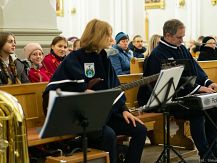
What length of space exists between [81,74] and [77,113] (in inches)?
53.2

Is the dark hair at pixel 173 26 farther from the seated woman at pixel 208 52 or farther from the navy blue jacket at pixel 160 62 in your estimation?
the seated woman at pixel 208 52

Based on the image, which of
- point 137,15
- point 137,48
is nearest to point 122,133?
point 137,48

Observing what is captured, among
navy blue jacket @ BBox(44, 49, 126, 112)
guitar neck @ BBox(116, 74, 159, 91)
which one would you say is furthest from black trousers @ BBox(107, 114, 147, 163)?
guitar neck @ BBox(116, 74, 159, 91)

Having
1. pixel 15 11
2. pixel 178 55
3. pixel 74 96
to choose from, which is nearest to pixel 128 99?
pixel 178 55

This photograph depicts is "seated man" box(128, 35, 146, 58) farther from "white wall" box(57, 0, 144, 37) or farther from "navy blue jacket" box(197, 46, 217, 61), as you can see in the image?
"white wall" box(57, 0, 144, 37)

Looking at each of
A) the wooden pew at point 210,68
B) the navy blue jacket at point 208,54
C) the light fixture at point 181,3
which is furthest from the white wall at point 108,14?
the wooden pew at point 210,68

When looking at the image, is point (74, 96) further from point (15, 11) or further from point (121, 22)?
point (121, 22)

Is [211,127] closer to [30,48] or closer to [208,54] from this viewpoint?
[30,48]

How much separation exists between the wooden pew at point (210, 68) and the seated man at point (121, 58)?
4.19 feet

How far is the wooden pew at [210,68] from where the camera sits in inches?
291

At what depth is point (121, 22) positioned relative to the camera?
14672 mm

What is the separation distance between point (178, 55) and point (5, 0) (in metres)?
2.42

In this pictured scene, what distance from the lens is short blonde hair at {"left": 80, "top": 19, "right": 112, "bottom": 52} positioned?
4738 mm

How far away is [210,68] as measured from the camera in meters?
7.46
